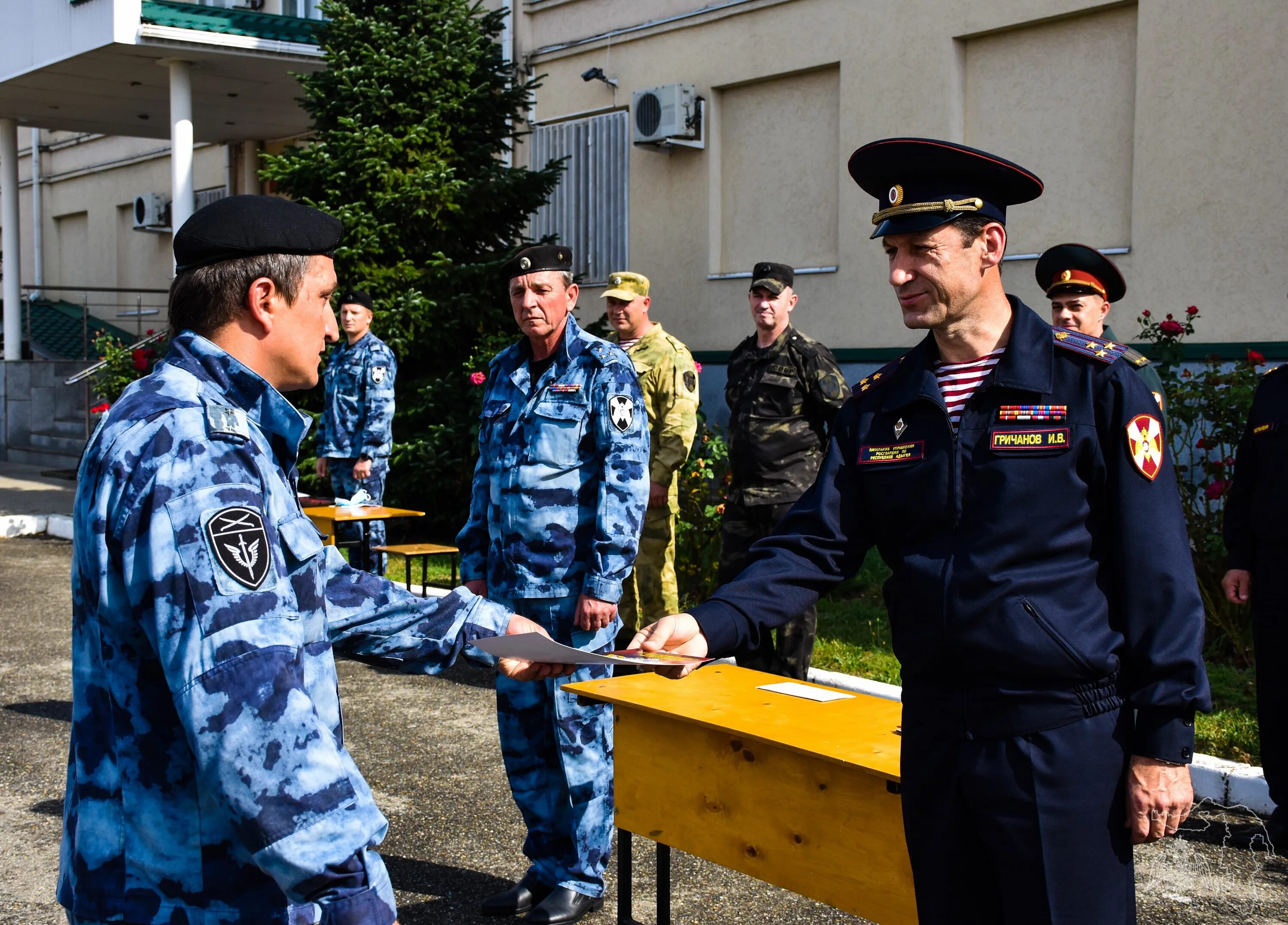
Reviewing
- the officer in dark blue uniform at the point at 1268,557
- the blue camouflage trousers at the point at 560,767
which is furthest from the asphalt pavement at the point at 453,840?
the officer in dark blue uniform at the point at 1268,557

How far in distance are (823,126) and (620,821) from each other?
9.21m

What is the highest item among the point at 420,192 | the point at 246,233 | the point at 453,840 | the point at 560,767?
the point at 420,192

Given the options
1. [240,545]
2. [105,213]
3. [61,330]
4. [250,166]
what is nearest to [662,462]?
[240,545]

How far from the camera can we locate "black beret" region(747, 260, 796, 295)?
22.0 ft

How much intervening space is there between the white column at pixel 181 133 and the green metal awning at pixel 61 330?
6853 mm

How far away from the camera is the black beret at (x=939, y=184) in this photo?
263 cm

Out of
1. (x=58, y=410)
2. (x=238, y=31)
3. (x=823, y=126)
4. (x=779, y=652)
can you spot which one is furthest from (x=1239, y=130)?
(x=58, y=410)

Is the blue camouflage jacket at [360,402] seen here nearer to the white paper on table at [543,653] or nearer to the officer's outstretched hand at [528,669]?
the officer's outstretched hand at [528,669]

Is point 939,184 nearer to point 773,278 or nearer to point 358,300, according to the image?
point 773,278

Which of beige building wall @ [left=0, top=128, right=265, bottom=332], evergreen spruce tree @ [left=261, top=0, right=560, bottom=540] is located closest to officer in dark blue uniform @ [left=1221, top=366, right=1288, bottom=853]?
evergreen spruce tree @ [left=261, top=0, right=560, bottom=540]

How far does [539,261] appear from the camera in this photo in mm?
4793

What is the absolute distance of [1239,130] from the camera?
29.8 feet

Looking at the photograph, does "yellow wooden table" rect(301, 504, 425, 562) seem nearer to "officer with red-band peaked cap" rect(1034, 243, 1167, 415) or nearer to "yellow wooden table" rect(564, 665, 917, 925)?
"yellow wooden table" rect(564, 665, 917, 925)

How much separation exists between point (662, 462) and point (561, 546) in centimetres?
274
